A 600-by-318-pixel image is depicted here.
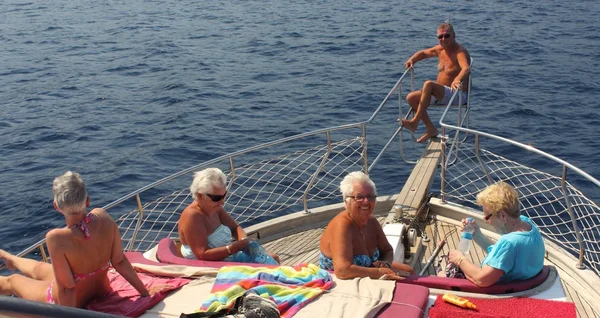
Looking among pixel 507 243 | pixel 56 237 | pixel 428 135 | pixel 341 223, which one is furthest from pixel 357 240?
pixel 428 135

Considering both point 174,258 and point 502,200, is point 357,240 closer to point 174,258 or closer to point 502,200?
point 502,200

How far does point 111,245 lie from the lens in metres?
4.68

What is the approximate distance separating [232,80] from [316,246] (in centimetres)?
1174

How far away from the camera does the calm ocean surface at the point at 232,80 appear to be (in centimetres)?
1339

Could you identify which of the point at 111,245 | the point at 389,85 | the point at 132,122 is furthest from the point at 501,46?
the point at 111,245

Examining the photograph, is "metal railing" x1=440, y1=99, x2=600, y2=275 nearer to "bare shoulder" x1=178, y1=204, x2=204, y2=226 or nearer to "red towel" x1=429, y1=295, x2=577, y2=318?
"red towel" x1=429, y1=295, x2=577, y2=318

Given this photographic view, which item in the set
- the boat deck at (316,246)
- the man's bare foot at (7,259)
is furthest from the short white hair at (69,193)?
the boat deck at (316,246)

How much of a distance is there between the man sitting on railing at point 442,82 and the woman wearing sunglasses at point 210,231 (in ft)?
12.0

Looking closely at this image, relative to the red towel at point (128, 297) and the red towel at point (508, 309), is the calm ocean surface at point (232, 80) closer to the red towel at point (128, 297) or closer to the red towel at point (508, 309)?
the red towel at point (128, 297)

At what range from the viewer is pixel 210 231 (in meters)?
5.70

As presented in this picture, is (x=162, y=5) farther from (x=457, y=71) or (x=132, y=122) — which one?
(x=457, y=71)

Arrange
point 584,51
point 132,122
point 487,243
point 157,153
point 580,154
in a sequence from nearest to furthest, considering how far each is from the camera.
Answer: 1. point 487,243
2. point 580,154
3. point 157,153
4. point 132,122
5. point 584,51

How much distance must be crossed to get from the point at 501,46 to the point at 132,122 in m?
10.2

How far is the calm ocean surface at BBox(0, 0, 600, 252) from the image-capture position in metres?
13.4
